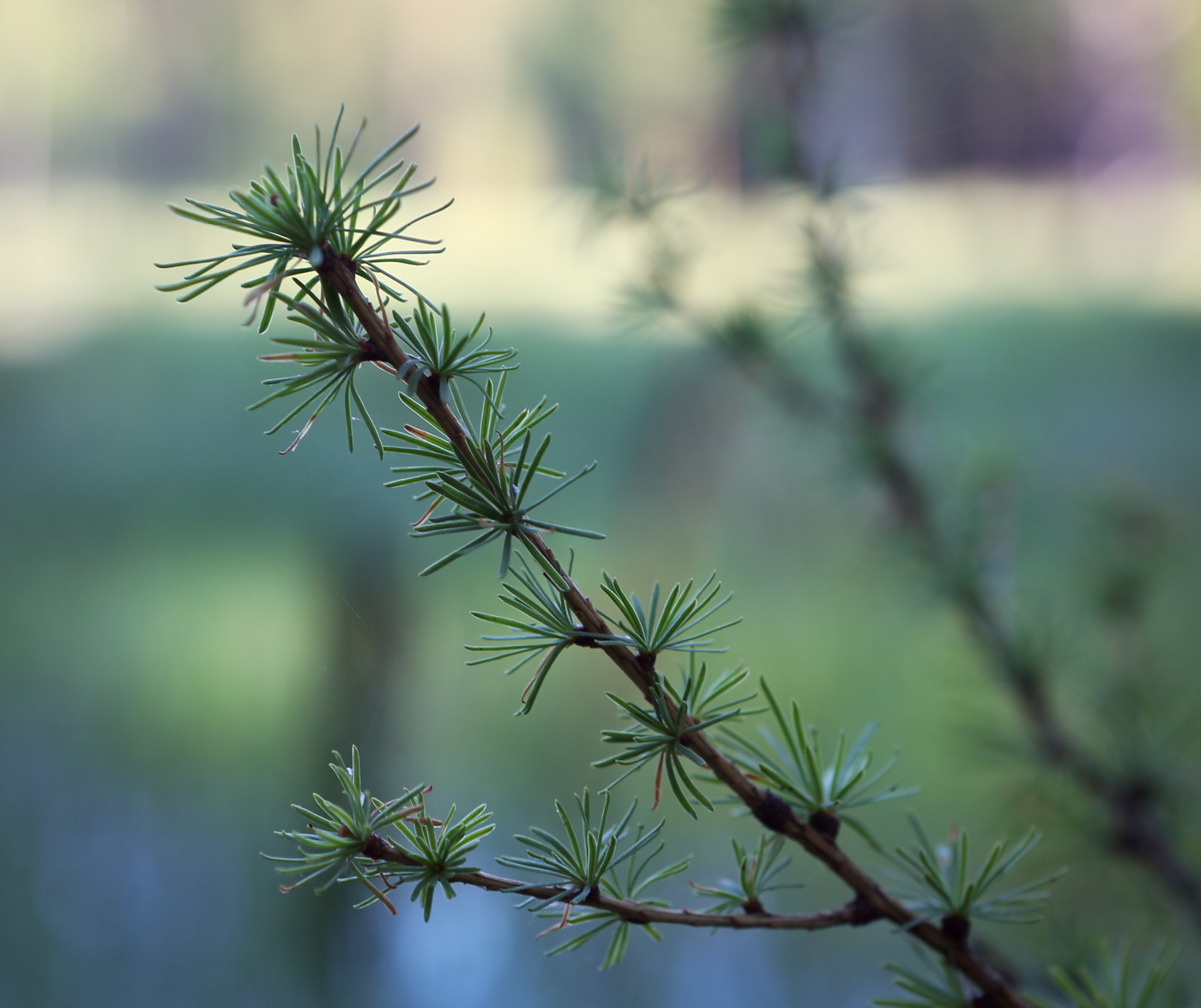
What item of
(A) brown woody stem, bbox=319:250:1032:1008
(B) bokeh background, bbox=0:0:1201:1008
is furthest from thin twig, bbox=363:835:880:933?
(B) bokeh background, bbox=0:0:1201:1008

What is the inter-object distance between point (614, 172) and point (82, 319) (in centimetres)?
35

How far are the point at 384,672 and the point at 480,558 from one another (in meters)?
0.11

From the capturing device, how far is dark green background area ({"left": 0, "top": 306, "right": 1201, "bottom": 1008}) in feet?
1.29

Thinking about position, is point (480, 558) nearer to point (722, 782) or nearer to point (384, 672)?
point (384, 672)

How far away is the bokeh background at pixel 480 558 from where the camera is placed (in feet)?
1.30

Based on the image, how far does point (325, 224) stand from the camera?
12 cm

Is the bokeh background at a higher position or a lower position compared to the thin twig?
higher

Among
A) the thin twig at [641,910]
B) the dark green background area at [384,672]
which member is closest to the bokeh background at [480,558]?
the dark green background area at [384,672]

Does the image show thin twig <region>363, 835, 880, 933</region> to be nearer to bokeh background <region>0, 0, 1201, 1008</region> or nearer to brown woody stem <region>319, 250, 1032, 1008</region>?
brown woody stem <region>319, 250, 1032, 1008</region>

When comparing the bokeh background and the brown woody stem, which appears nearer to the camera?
the brown woody stem

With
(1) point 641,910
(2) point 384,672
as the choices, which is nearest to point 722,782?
(1) point 641,910

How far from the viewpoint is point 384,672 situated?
36 centimetres

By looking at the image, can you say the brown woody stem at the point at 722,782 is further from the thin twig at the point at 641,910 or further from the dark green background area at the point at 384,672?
the dark green background area at the point at 384,672

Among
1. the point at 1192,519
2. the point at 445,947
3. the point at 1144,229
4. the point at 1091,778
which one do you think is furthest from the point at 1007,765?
the point at 1144,229
